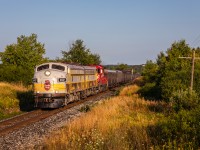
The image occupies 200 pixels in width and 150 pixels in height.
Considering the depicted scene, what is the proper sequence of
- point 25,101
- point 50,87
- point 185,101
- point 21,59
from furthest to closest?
point 21,59 < point 25,101 < point 50,87 < point 185,101

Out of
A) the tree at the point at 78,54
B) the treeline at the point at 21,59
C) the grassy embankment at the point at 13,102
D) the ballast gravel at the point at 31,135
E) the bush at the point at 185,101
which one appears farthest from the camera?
the tree at the point at 78,54

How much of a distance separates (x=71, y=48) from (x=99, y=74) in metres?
23.9

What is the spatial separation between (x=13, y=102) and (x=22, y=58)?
2080 cm

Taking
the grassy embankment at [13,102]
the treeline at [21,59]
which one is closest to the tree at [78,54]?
the treeline at [21,59]

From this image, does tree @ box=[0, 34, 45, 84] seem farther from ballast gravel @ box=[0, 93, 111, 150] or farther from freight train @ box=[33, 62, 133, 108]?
ballast gravel @ box=[0, 93, 111, 150]

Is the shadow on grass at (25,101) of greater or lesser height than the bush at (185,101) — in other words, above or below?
below

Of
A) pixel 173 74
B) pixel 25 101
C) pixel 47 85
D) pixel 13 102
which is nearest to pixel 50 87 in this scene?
pixel 47 85

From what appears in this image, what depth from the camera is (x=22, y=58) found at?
4525 centimetres

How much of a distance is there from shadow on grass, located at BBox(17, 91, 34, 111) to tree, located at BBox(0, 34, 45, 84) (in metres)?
10.4

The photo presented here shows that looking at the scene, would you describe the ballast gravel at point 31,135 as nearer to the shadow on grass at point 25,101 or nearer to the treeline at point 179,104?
the treeline at point 179,104

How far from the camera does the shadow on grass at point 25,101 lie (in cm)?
2588

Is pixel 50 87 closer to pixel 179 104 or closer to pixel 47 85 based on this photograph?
pixel 47 85

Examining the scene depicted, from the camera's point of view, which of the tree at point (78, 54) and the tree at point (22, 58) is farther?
the tree at point (78, 54)

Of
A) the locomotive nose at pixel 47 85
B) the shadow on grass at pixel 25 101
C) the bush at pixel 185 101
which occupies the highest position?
the locomotive nose at pixel 47 85
